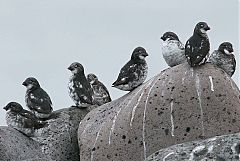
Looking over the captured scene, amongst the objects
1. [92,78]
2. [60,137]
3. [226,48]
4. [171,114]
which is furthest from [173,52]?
[92,78]

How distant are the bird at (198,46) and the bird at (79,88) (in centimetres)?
297

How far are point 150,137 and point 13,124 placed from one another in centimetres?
316

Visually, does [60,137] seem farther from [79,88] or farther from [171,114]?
[171,114]

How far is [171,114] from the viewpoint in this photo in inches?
437

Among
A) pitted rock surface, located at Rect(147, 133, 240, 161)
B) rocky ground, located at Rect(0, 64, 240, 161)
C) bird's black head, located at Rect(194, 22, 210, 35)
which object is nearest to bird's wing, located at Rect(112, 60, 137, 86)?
rocky ground, located at Rect(0, 64, 240, 161)

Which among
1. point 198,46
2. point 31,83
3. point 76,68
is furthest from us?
point 76,68

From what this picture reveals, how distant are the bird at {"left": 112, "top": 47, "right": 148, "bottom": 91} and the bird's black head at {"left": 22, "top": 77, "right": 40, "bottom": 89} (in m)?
2.23

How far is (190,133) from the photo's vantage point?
432 inches

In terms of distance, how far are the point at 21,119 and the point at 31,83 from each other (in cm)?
131

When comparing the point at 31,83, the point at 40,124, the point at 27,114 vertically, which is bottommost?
the point at 40,124

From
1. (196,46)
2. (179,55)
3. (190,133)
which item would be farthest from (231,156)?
(179,55)

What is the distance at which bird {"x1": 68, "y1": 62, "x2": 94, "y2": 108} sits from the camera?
13945mm

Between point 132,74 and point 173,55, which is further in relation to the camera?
point 173,55

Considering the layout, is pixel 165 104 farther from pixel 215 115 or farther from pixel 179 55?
pixel 179 55
